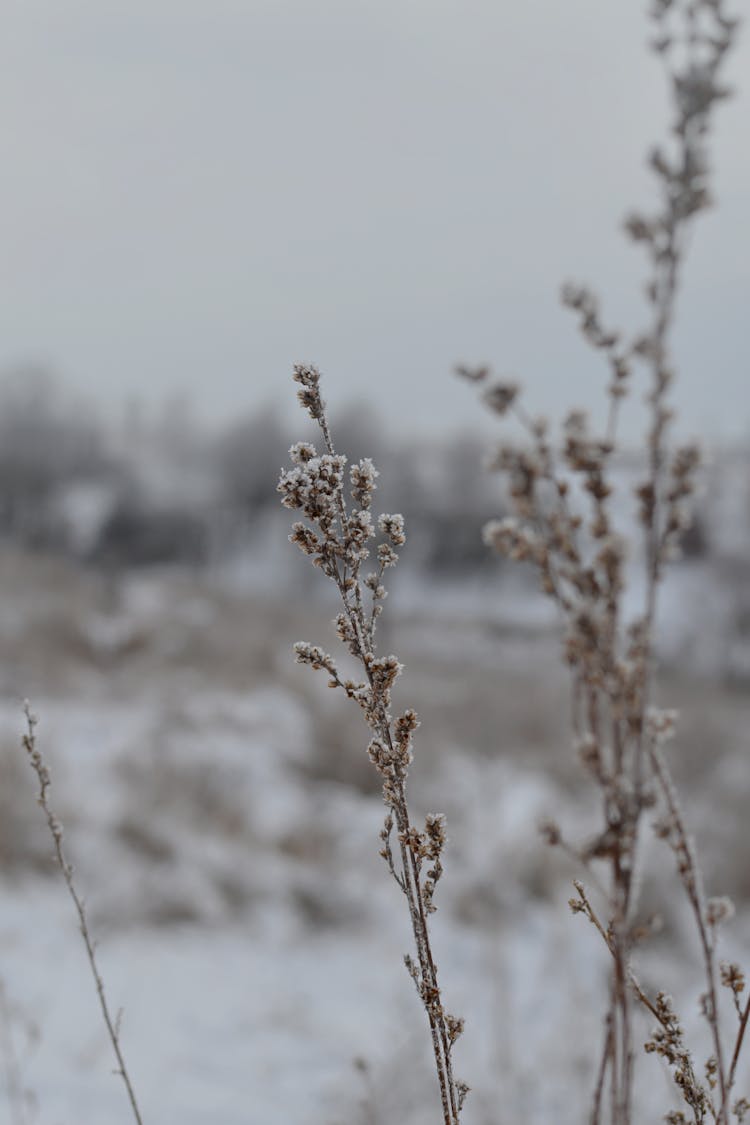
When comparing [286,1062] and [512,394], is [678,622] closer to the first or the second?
[286,1062]

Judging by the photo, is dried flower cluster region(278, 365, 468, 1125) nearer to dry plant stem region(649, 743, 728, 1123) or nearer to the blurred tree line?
dry plant stem region(649, 743, 728, 1123)

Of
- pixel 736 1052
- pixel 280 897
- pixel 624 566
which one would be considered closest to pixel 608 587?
pixel 624 566

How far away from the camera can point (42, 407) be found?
38938 millimetres

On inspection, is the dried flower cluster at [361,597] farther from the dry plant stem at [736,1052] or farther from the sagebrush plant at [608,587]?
the dry plant stem at [736,1052]

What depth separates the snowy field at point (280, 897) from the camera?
4.12 metres

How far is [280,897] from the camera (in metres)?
6.45

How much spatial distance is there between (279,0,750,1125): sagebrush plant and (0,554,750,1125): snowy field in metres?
0.24

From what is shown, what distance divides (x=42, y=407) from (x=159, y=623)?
1069 inches

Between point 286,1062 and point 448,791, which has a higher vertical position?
point 448,791

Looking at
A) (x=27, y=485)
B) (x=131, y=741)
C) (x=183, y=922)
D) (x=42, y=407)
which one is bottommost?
(x=183, y=922)

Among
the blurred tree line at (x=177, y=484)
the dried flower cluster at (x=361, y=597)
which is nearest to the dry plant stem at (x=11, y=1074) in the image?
the dried flower cluster at (x=361, y=597)

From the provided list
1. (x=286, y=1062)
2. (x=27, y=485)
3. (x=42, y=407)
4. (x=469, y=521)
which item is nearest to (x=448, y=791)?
(x=286, y=1062)

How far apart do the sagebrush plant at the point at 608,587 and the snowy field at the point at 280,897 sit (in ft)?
0.77

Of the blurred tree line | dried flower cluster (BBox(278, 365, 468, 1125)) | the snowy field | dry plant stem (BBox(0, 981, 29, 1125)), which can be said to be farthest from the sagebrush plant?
the blurred tree line
